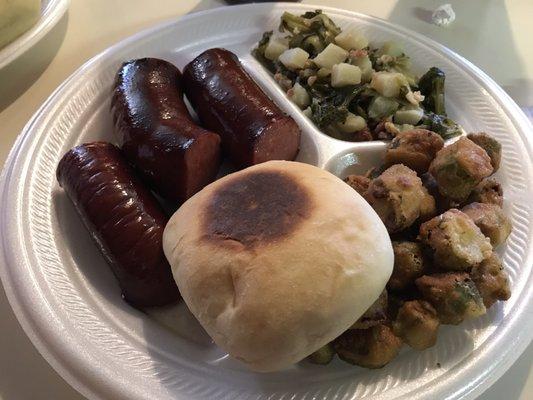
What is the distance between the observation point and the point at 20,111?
2.27 metres

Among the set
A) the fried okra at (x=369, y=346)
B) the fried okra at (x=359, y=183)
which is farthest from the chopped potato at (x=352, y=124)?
the fried okra at (x=369, y=346)

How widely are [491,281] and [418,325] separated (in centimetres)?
24

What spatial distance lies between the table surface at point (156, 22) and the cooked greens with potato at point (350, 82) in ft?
1.79

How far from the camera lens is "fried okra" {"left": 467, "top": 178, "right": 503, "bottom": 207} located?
1.69 metres

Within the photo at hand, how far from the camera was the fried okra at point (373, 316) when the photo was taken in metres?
1.41

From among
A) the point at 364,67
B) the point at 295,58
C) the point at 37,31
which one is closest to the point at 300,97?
the point at 295,58

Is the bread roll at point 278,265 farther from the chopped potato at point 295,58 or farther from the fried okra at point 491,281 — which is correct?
the chopped potato at point 295,58

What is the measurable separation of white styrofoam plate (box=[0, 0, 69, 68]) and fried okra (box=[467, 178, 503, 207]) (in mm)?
1826

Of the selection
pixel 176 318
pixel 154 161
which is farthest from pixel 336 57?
pixel 176 318

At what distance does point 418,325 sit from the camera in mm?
1411

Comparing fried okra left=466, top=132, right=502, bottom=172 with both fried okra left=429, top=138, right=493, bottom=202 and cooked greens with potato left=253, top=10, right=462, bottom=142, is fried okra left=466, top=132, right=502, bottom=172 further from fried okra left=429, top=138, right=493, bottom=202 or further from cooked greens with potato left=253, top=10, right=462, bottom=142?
cooked greens with potato left=253, top=10, right=462, bottom=142

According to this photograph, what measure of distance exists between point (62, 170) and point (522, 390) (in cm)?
152

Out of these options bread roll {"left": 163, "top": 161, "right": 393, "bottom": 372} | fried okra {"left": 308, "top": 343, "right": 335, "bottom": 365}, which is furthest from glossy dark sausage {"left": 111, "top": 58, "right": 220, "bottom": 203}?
fried okra {"left": 308, "top": 343, "right": 335, "bottom": 365}

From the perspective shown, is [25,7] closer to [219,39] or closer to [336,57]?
[219,39]
